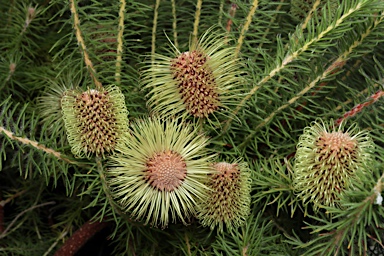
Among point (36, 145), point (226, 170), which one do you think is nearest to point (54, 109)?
point (36, 145)

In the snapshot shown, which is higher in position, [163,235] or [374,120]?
[374,120]

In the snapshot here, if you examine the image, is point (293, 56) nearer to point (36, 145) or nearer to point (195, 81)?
point (195, 81)

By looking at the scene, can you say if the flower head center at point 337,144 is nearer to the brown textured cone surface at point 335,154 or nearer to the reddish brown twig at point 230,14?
the brown textured cone surface at point 335,154

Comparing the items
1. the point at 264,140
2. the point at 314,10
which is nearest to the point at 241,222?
the point at 264,140

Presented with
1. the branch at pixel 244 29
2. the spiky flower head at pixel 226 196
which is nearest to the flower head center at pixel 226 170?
the spiky flower head at pixel 226 196

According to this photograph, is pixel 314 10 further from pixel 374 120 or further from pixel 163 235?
pixel 163 235
